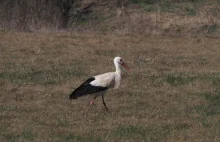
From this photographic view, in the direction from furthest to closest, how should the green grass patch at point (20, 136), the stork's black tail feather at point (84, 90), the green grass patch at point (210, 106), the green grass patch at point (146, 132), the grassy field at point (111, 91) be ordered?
the green grass patch at point (210, 106), the stork's black tail feather at point (84, 90), the grassy field at point (111, 91), the green grass patch at point (146, 132), the green grass patch at point (20, 136)

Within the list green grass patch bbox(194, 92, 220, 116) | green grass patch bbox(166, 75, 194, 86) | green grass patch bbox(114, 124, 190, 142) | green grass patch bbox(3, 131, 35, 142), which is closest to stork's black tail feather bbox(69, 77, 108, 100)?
green grass patch bbox(114, 124, 190, 142)

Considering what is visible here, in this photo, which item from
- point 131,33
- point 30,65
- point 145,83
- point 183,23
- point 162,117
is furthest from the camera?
point 183,23

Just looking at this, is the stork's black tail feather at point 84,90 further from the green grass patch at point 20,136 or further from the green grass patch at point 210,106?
the green grass patch at point 210,106

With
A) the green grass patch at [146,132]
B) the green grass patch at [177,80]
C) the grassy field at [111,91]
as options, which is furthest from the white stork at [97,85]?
the green grass patch at [177,80]

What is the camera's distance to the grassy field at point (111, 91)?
8805 millimetres

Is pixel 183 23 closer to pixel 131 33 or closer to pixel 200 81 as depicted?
pixel 131 33

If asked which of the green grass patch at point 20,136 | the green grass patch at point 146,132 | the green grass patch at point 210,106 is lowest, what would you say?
the green grass patch at point 210,106

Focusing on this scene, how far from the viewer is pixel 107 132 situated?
8.71 m

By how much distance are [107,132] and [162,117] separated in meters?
1.33

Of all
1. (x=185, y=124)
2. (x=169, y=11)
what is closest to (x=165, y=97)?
(x=185, y=124)

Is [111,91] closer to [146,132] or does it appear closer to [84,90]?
[84,90]

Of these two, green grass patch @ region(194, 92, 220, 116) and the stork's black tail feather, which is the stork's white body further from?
green grass patch @ region(194, 92, 220, 116)

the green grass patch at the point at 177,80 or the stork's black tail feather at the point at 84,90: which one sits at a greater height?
the stork's black tail feather at the point at 84,90

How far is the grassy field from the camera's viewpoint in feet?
28.9
